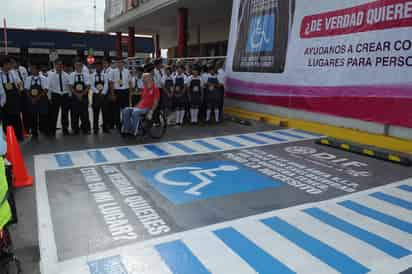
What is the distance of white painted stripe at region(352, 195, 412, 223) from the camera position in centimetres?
391

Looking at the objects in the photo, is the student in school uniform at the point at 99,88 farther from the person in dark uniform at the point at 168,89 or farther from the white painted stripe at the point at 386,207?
the white painted stripe at the point at 386,207

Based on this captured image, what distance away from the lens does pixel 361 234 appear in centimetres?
347

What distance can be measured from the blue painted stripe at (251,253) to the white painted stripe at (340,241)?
0.64m

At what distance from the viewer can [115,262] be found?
298 cm

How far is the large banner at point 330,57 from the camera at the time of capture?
6574 mm

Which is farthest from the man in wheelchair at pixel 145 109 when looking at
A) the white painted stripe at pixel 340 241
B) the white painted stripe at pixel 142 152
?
the white painted stripe at pixel 340 241

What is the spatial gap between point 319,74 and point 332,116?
3.44 ft

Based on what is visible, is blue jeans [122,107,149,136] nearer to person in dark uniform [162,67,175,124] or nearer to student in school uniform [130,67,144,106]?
student in school uniform [130,67,144,106]

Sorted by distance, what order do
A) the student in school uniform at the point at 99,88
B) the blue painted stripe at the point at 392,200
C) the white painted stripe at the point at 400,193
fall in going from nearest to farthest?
1. the blue painted stripe at the point at 392,200
2. the white painted stripe at the point at 400,193
3. the student in school uniform at the point at 99,88

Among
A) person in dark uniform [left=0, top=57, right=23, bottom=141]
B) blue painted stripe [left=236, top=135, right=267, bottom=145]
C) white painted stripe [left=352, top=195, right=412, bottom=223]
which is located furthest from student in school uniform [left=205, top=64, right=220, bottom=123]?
white painted stripe [left=352, top=195, right=412, bottom=223]

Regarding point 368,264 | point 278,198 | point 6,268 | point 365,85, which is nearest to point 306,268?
point 368,264

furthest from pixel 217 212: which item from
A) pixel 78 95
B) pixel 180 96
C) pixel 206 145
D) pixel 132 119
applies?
pixel 180 96

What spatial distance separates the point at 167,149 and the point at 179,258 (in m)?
4.17

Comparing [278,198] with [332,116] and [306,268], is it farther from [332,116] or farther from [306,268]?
[332,116]
